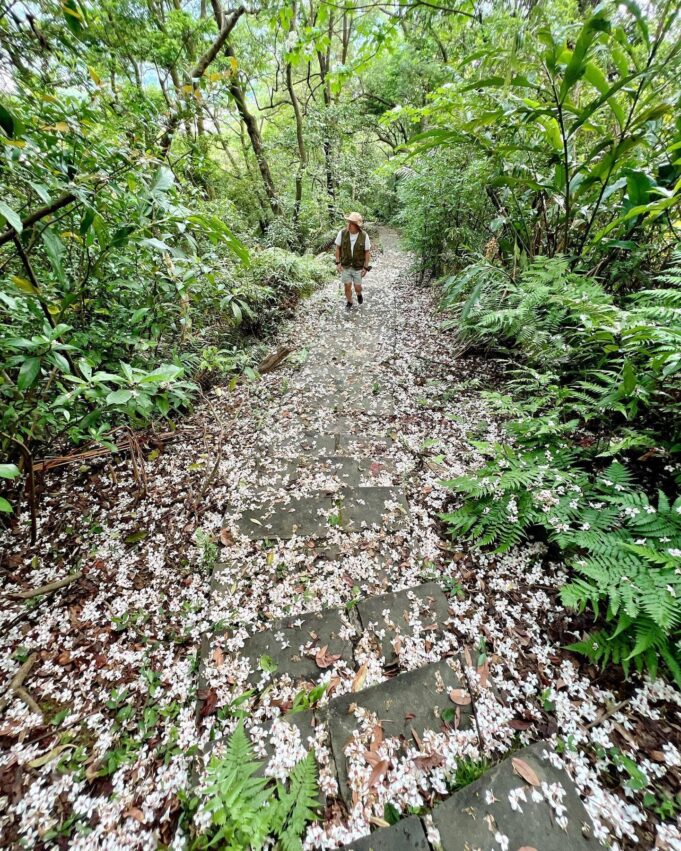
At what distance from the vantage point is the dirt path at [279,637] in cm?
131

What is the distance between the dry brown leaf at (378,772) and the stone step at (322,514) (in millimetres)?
1151

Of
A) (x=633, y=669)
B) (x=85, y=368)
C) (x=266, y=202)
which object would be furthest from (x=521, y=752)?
(x=266, y=202)

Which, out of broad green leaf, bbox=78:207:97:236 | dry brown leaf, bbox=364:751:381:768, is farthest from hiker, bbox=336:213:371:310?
dry brown leaf, bbox=364:751:381:768

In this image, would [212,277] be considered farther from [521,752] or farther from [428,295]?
[428,295]

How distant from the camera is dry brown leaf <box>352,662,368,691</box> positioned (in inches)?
63.2

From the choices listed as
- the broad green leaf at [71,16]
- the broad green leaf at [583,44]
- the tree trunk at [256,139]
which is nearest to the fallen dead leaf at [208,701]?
the broad green leaf at [71,16]

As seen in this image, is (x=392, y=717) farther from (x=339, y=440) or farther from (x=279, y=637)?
(x=339, y=440)

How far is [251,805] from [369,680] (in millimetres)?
644

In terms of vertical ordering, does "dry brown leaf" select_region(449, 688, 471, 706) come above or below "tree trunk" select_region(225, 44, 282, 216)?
below

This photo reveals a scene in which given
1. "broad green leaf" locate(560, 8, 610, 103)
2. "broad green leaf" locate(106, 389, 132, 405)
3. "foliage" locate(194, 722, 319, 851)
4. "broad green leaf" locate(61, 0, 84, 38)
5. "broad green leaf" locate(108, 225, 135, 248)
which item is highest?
"broad green leaf" locate(560, 8, 610, 103)

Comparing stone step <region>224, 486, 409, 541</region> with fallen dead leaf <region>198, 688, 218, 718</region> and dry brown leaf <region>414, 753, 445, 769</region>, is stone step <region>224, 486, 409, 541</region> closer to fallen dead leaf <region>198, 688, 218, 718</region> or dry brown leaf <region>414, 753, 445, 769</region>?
fallen dead leaf <region>198, 688, 218, 718</region>

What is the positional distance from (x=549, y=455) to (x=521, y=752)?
1.43 meters

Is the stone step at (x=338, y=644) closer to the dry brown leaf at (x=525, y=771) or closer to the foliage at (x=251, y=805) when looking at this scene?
the foliage at (x=251, y=805)

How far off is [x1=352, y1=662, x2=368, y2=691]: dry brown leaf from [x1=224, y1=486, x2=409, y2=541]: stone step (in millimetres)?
807
